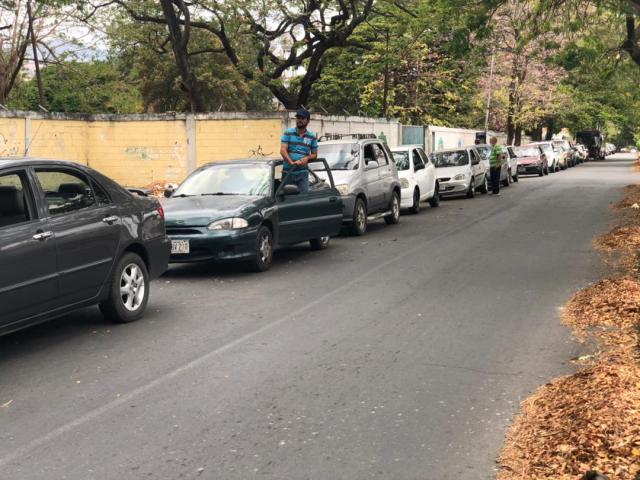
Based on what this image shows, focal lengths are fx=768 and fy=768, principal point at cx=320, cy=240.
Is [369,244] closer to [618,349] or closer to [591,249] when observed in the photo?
[591,249]

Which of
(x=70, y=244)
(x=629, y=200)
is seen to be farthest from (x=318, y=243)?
(x=629, y=200)

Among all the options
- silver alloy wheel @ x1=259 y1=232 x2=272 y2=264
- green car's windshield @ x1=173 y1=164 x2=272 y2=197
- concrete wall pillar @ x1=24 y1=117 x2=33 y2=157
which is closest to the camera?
silver alloy wheel @ x1=259 y1=232 x2=272 y2=264

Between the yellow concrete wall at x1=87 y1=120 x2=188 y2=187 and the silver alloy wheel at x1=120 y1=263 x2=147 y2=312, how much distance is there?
1846 cm

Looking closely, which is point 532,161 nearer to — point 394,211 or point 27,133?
point 394,211

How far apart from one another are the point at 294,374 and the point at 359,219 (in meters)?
8.95

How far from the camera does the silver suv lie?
1426 centimetres

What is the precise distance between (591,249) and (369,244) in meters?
3.61

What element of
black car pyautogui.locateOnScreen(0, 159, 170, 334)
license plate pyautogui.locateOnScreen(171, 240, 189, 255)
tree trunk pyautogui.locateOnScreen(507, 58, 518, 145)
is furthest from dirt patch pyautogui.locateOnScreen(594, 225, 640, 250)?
tree trunk pyautogui.locateOnScreen(507, 58, 518, 145)

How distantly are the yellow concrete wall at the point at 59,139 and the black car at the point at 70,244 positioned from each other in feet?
57.5

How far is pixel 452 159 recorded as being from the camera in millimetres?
24484

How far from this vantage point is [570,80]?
5478 centimetres

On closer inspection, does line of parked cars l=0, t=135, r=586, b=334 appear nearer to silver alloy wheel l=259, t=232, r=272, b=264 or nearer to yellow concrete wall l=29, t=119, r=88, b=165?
silver alloy wheel l=259, t=232, r=272, b=264

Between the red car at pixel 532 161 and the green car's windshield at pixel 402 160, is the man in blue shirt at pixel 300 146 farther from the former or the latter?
the red car at pixel 532 161

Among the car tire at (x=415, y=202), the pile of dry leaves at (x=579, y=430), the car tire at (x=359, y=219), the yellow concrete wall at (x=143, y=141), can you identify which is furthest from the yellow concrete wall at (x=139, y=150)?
the pile of dry leaves at (x=579, y=430)
